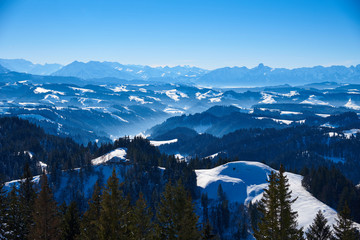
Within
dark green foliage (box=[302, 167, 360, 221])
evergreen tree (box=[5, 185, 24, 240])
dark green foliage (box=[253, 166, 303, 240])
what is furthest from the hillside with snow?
evergreen tree (box=[5, 185, 24, 240])

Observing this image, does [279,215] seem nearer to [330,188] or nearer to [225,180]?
[330,188]

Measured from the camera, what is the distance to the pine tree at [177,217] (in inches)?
1168

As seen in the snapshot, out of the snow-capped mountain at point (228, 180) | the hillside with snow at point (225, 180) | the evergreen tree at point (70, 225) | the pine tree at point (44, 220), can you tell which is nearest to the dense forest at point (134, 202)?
the evergreen tree at point (70, 225)

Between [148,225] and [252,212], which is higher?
[148,225]

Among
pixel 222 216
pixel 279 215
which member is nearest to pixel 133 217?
pixel 279 215

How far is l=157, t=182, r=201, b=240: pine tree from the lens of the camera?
2966 cm

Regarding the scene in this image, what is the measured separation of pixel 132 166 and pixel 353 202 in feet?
309

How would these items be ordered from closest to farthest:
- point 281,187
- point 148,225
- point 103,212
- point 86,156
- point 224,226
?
point 103,212
point 281,187
point 148,225
point 224,226
point 86,156

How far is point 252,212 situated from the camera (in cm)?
10725

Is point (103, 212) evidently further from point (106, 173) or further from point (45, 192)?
point (106, 173)

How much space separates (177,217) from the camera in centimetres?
3039

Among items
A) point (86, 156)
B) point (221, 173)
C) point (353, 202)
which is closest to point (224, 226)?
point (221, 173)

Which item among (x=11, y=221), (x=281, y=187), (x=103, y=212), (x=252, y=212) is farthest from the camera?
(x=252, y=212)

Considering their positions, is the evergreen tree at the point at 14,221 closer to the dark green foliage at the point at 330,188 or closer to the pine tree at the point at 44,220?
the pine tree at the point at 44,220
